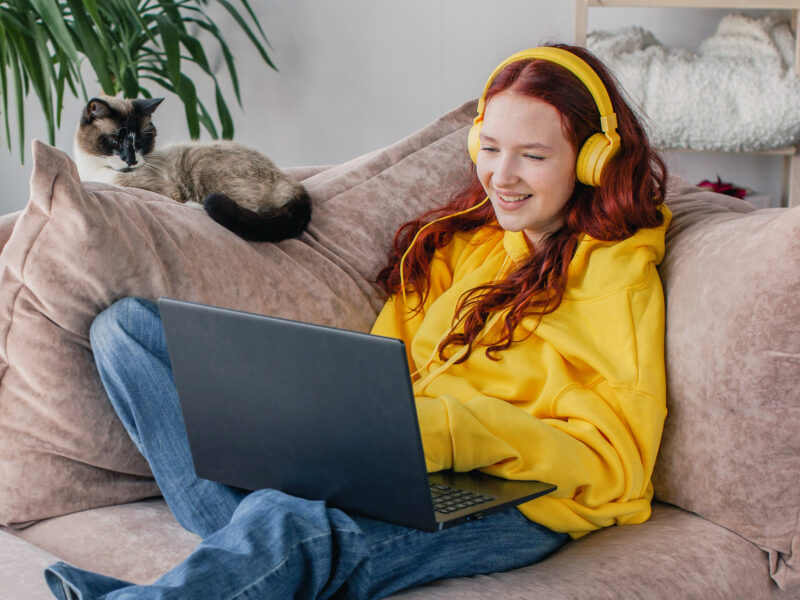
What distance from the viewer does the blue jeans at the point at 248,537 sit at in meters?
0.85

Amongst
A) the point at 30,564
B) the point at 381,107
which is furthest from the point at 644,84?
the point at 30,564

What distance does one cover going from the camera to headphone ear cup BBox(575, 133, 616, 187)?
1241mm

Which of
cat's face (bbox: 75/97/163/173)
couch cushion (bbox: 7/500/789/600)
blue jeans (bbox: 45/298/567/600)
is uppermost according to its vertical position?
cat's face (bbox: 75/97/163/173)

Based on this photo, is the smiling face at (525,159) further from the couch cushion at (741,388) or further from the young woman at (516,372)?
the couch cushion at (741,388)

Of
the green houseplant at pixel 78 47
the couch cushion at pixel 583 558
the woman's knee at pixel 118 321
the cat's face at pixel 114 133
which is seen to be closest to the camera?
the couch cushion at pixel 583 558

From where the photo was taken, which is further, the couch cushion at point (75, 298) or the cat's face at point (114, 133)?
the cat's face at point (114, 133)

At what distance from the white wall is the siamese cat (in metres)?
1.57

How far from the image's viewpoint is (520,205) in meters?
1.29

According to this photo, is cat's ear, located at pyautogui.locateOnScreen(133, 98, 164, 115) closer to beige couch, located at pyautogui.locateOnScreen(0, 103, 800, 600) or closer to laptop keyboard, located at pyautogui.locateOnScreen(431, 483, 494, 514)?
beige couch, located at pyautogui.locateOnScreen(0, 103, 800, 600)

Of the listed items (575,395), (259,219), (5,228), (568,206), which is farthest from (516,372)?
(5,228)

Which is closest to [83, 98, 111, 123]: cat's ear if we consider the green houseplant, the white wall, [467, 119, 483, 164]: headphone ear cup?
the green houseplant

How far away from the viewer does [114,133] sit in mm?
1647

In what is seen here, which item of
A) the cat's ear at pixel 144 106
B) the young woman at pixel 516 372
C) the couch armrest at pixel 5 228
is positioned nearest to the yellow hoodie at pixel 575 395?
the young woman at pixel 516 372

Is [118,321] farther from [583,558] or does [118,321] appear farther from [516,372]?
[583,558]
